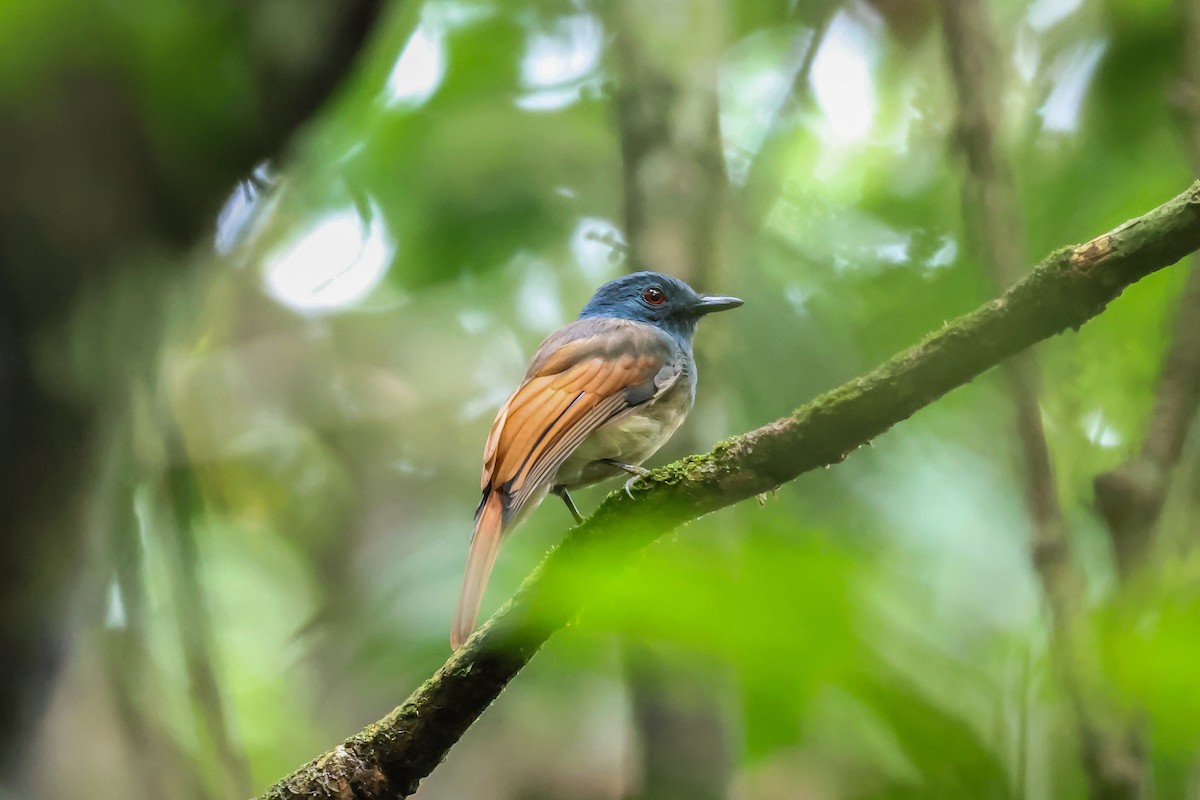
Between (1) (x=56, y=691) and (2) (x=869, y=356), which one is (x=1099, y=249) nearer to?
(2) (x=869, y=356)

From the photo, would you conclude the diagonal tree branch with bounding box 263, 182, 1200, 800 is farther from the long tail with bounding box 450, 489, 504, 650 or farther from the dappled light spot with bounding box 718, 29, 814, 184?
the dappled light spot with bounding box 718, 29, 814, 184

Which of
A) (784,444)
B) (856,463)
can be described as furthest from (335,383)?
(784,444)

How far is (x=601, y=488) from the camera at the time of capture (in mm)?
5367

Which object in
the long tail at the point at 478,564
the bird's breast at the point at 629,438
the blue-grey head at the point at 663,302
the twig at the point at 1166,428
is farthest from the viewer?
the blue-grey head at the point at 663,302

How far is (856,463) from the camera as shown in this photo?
358 centimetres

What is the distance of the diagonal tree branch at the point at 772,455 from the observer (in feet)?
5.71

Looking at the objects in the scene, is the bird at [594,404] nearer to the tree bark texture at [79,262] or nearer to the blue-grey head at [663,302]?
the blue-grey head at [663,302]

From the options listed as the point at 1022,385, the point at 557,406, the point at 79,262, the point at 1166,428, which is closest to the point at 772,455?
the point at 1022,385

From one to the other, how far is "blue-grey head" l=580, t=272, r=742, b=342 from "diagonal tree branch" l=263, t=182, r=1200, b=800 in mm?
1899

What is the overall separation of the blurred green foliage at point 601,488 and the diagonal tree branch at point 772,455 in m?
0.13

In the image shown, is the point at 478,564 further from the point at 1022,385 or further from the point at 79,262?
the point at 79,262

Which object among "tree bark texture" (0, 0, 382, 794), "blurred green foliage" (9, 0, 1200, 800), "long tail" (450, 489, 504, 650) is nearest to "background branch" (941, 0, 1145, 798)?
"blurred green foliage" (9, 0, 1200, 800)

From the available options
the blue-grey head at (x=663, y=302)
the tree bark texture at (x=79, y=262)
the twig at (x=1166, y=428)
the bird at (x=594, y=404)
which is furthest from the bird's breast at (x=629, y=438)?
the twig at (x=1166, y=428)

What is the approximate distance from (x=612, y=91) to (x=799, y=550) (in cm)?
463
